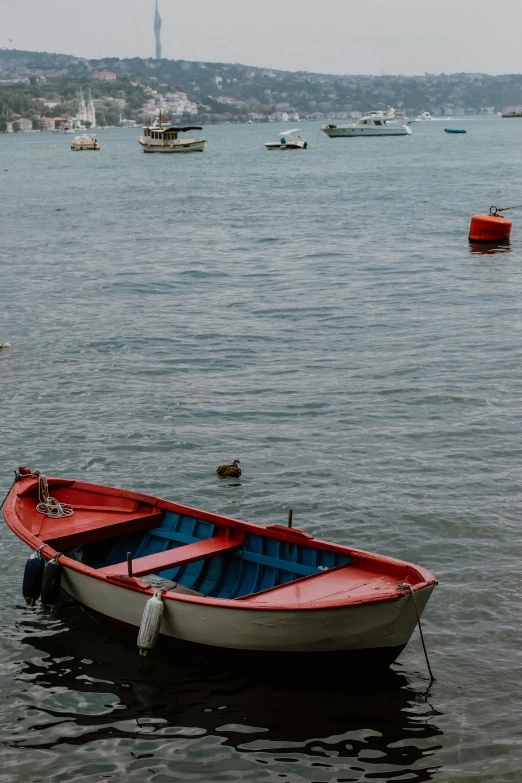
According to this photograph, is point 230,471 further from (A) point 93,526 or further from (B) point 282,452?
(A) point 93,526

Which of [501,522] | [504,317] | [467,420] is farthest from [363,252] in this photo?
[501,522]

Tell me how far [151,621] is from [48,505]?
13.3 feet

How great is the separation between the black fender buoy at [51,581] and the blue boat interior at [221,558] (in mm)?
1483

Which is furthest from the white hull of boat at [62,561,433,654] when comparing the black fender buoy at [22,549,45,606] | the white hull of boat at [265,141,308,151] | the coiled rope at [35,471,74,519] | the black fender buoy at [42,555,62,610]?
the white hull of boat at [265,141,308,151]

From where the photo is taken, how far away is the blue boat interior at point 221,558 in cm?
1358

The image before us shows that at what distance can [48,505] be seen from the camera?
15789mm

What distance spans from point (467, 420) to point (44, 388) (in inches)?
415

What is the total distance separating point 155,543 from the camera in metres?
15.2

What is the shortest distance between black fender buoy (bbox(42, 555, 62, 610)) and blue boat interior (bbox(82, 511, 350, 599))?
1.48m

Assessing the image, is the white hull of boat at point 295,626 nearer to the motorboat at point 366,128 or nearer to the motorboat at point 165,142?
the motorboat at point 165,142

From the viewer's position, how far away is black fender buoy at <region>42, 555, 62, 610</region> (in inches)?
536

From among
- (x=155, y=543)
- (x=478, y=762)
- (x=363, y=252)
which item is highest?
(x=363, y=252)

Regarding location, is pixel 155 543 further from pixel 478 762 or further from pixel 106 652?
pixel 478 762

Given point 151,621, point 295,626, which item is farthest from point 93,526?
point 295,626
